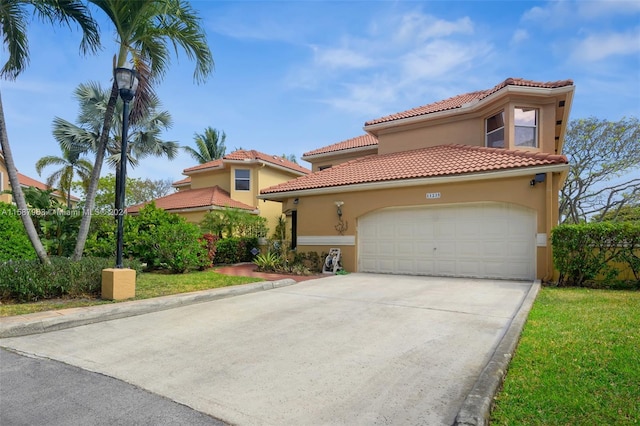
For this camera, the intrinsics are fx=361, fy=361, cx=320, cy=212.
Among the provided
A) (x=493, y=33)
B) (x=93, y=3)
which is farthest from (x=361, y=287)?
(x=93, y=3)

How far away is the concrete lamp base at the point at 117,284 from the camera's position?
24.0 ft

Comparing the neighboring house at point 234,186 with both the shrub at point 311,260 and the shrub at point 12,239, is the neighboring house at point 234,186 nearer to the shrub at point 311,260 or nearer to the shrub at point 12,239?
the shrub at point 311,260

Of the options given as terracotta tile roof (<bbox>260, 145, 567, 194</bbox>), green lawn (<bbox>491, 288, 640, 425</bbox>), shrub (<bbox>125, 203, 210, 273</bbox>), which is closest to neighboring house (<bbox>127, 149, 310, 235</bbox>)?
shrub (<bbox>125, 203, 210, 273</bbox>)

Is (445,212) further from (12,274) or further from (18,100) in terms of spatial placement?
(18,100)

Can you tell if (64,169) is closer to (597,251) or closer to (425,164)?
(425,164)

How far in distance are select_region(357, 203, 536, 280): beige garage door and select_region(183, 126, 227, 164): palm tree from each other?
2563 centimetres

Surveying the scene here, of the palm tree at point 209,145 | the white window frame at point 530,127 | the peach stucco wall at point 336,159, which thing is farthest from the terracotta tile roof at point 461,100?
the palm tree at point 209,145

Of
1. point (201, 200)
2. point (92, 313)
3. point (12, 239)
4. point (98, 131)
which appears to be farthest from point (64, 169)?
point (92, 313)

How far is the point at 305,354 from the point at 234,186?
770 inches

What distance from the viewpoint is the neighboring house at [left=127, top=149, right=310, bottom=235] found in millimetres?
21641

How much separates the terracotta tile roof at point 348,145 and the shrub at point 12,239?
1459cm

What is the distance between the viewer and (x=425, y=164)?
42.3 ft

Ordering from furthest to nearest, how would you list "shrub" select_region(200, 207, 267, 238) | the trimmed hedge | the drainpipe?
"shrub" select_region(200, 207, 267, 238) → the drainpipe → the trimmed hedge

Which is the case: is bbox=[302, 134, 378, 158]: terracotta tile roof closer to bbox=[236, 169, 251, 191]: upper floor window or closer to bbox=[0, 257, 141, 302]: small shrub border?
bbox=[236, 169, 251, 191]: upper floor window
